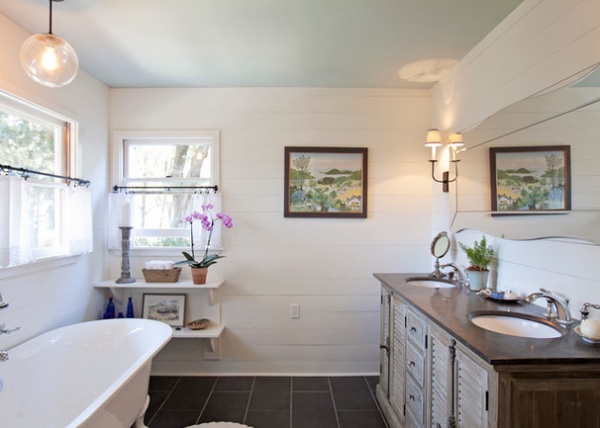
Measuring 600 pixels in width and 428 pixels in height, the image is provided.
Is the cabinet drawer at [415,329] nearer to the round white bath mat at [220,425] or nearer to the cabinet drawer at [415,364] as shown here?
the cabinet drawer at [415,364]

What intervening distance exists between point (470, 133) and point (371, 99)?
0.93 meters

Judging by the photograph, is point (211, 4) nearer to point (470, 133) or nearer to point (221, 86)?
point (221, 86)

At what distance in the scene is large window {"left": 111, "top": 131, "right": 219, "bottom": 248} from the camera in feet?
9.21

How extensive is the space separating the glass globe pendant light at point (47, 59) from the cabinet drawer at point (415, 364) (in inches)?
87.0

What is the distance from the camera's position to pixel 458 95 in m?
2.36

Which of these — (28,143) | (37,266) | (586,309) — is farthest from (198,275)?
(586,309)

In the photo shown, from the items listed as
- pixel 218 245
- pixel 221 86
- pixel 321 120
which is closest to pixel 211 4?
pixel 221 86

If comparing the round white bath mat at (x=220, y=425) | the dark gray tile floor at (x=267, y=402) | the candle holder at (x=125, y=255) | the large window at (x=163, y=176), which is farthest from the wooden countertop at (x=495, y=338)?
the candle holder at (x=125, y=255)

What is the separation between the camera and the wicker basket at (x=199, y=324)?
8.70 ft

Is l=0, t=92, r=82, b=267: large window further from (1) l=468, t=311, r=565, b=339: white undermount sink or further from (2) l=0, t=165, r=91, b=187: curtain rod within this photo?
(1) l=468, t=311, r=565, b=339: white undermount sink

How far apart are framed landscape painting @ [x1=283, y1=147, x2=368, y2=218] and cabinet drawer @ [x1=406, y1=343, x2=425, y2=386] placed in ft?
3.98

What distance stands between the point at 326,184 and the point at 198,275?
1.30 meters

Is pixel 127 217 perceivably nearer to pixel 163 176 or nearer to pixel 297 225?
pixel 163 176

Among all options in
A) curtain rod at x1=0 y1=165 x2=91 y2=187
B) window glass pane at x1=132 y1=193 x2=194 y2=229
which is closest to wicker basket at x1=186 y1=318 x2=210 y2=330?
window glass pane at x1=132 y1=193 x2=194 y2=229
